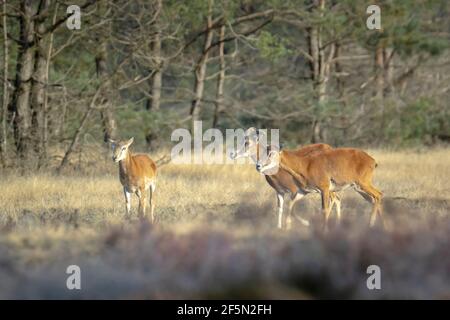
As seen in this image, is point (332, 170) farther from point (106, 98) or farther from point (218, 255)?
point (106, 98)

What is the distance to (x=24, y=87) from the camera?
21.3 metres

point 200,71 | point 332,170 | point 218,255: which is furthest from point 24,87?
point 218,255

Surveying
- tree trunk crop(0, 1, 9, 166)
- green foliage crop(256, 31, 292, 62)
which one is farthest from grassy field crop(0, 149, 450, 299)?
green foliage crop(256, 31, 292, 62)

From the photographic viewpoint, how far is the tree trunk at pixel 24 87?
68.7ft

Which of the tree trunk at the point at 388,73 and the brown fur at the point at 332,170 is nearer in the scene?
the brown fur at the point at 332,170

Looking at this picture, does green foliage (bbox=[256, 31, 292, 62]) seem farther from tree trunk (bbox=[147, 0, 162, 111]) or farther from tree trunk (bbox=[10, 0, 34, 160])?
tree trunk (bbox=[10, 0, 34, 160])

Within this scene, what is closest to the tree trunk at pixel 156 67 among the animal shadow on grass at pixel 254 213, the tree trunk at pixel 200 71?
the tree trunk at pixel 200 71

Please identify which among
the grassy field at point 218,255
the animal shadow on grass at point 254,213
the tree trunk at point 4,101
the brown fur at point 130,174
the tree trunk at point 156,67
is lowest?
the grassy field at point 218,255

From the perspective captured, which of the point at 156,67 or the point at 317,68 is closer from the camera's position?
the point at 156,67

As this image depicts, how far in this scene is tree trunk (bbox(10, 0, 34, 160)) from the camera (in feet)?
68.7

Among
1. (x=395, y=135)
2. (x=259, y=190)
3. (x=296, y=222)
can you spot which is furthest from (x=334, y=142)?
(x=296, y=222)

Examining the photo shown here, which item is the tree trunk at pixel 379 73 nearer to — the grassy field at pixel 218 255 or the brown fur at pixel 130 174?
the brown fur at pixel 130 174

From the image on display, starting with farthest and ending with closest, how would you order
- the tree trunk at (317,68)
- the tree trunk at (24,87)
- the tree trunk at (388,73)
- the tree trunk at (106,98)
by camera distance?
the tree trunk at (388,73), the tree trunk at (317,68), the tree trunk at (106,98), the tree trunk at (24,87)
